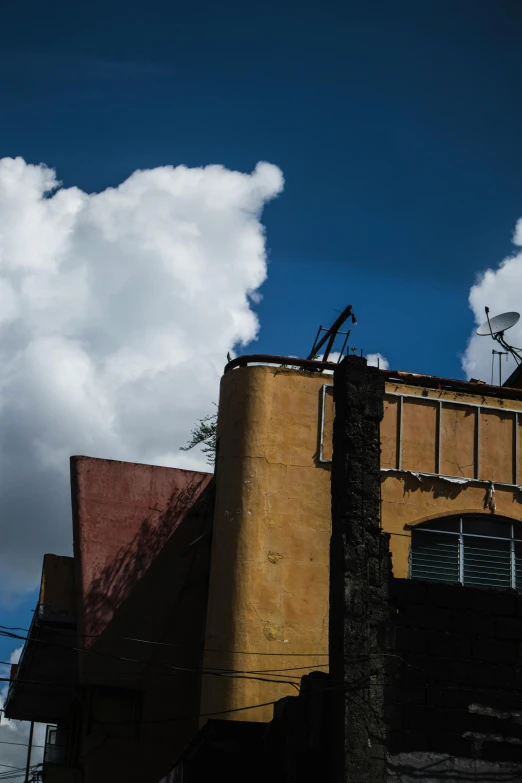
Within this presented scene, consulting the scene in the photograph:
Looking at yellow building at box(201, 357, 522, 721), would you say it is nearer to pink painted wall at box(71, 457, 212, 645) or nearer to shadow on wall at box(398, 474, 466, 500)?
shadow on wall at box(398, 474, 466, 500)

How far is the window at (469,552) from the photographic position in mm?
16969

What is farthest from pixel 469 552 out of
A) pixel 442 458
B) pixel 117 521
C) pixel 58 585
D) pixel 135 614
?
pixel 58 585

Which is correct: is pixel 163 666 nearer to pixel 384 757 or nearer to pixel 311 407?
pixel 311 407

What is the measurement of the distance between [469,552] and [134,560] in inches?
232

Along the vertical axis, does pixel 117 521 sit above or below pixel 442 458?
below

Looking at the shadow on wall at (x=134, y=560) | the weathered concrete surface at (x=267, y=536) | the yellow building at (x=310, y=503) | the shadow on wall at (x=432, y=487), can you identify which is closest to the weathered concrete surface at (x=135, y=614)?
the shadow on wall at (x=134, y=560)

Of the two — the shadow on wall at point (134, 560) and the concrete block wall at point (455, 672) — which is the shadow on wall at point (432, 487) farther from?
the concrete block wall at point (455, 672)

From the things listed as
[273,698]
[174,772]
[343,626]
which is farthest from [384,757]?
[273,698]

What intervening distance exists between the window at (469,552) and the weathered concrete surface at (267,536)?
1855mm

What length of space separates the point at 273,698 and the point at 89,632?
364cm

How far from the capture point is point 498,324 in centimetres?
2205

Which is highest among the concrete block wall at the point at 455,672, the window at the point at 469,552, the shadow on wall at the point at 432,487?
the shadow on wall at the point at 432,487

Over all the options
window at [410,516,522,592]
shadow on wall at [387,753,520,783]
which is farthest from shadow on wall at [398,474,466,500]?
shadow on wall at [387,753,520,783]

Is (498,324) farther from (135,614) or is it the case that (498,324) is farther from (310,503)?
(135,614)
